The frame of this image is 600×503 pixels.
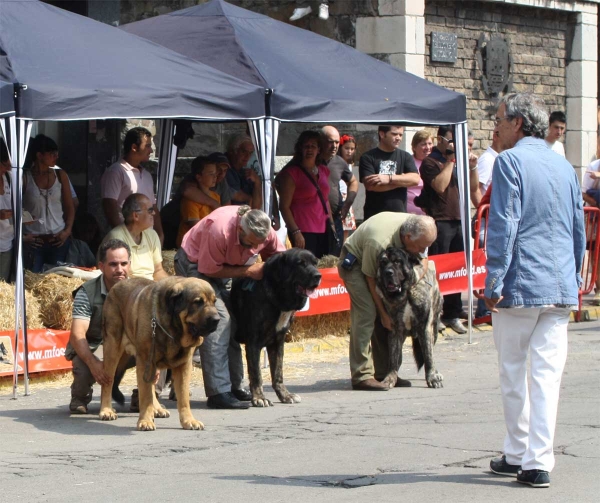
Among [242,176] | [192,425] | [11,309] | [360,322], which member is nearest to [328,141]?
[242,176]

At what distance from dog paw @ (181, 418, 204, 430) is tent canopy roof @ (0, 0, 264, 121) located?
108 inches

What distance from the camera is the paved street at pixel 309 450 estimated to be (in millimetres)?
6137

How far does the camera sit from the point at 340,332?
12.4 meters

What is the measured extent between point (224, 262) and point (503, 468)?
315 centimetres

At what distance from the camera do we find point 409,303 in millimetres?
9500

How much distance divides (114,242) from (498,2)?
11.5m

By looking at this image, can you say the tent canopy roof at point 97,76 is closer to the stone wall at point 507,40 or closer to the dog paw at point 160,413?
the dog paw at point 160,413

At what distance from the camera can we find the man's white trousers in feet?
19.9

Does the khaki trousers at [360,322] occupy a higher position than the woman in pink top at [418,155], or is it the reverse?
the woman in pink top at [418,155]

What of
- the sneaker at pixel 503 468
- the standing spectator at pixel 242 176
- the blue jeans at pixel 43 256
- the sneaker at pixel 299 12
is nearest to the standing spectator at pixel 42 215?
the blue jeans at pixel 43 256

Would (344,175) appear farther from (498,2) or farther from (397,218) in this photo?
(498,2)

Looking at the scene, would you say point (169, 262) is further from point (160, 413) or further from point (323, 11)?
point (323, 11)

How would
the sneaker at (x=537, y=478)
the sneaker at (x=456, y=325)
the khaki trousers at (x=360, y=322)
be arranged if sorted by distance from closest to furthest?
the sneaker at (x=537, y=478) → the khaki trousers at (x=360, y=322) → the sneaker at (x=456, y=325)

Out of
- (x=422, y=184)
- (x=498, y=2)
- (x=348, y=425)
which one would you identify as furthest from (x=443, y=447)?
(x=498, y=2)
